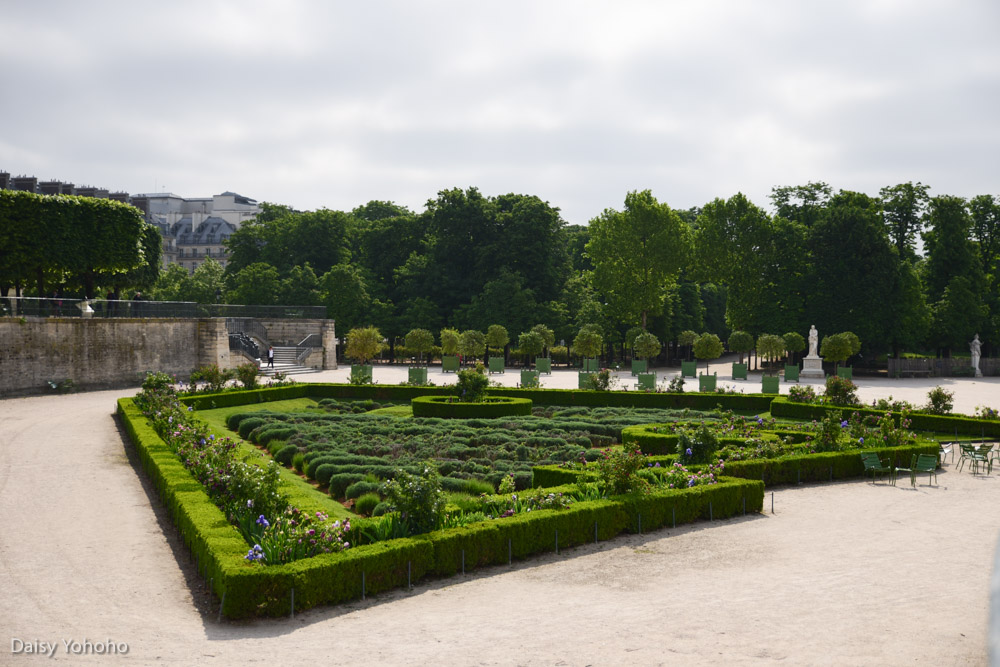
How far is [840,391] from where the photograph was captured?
95.9 ft

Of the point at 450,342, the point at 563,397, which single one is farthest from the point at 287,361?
the point at 563,397

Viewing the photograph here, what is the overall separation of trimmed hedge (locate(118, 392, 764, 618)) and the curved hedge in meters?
13.1

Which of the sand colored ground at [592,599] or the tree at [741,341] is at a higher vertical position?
the tree at [741,341]

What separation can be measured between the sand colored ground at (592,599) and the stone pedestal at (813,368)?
1472 inches

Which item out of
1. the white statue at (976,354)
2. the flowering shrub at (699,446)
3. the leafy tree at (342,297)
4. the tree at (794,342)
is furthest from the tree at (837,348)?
the flowering shrub at (699,446)

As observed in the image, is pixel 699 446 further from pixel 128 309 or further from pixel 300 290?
pixel 300 290

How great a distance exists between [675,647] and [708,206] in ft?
197

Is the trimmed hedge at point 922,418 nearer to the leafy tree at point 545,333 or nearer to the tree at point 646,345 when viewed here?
the tree at point 646,345

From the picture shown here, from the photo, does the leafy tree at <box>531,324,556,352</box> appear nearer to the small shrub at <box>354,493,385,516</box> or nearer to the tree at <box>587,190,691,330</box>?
the tree at <box>587,190,691,330</box>

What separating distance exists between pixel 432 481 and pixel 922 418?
21.5 metres

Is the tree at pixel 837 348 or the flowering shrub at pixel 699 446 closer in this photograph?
the flowering shrub at pixel 699 446

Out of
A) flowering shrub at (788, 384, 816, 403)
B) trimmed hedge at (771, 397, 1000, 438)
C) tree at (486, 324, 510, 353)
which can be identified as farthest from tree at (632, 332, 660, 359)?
trimmed hedge at (771, 397, 1000, 438)

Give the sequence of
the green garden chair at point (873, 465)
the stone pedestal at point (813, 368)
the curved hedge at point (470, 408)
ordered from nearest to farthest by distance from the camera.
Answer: the green garden chair at point (873, 465) < the curved hedge at point (470, 408) < the stone pedestal at point (813, 368)

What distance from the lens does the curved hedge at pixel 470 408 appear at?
28953 millimetres
